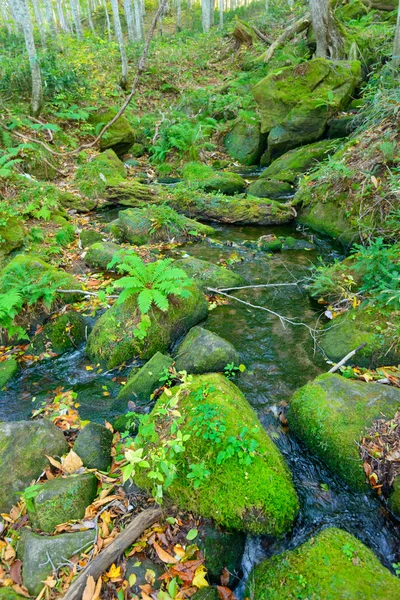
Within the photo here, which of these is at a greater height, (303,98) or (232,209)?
(303,98)

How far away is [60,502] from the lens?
2.89 meters

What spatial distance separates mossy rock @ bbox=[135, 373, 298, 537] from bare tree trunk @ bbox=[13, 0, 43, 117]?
40.4 feet

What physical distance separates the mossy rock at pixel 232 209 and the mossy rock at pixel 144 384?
5.49m

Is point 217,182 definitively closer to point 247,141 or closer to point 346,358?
point 247,141

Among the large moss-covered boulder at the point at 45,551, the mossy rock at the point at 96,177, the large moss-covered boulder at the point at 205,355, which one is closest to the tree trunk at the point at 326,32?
the mossy rock at the point at 96,177

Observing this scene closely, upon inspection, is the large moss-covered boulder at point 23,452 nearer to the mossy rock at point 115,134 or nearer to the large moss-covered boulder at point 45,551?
the large moss-covered boulder at point 45,551

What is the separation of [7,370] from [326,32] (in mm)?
15348

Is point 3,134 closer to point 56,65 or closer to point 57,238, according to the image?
point 57,238

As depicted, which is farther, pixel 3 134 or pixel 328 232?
pixel 3 134

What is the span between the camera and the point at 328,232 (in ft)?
25.5

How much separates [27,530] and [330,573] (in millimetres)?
2332

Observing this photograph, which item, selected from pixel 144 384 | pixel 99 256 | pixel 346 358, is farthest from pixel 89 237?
pixel 346 358

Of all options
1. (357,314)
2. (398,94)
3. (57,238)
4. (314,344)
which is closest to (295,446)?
(314,344)

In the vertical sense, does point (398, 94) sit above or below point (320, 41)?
below
